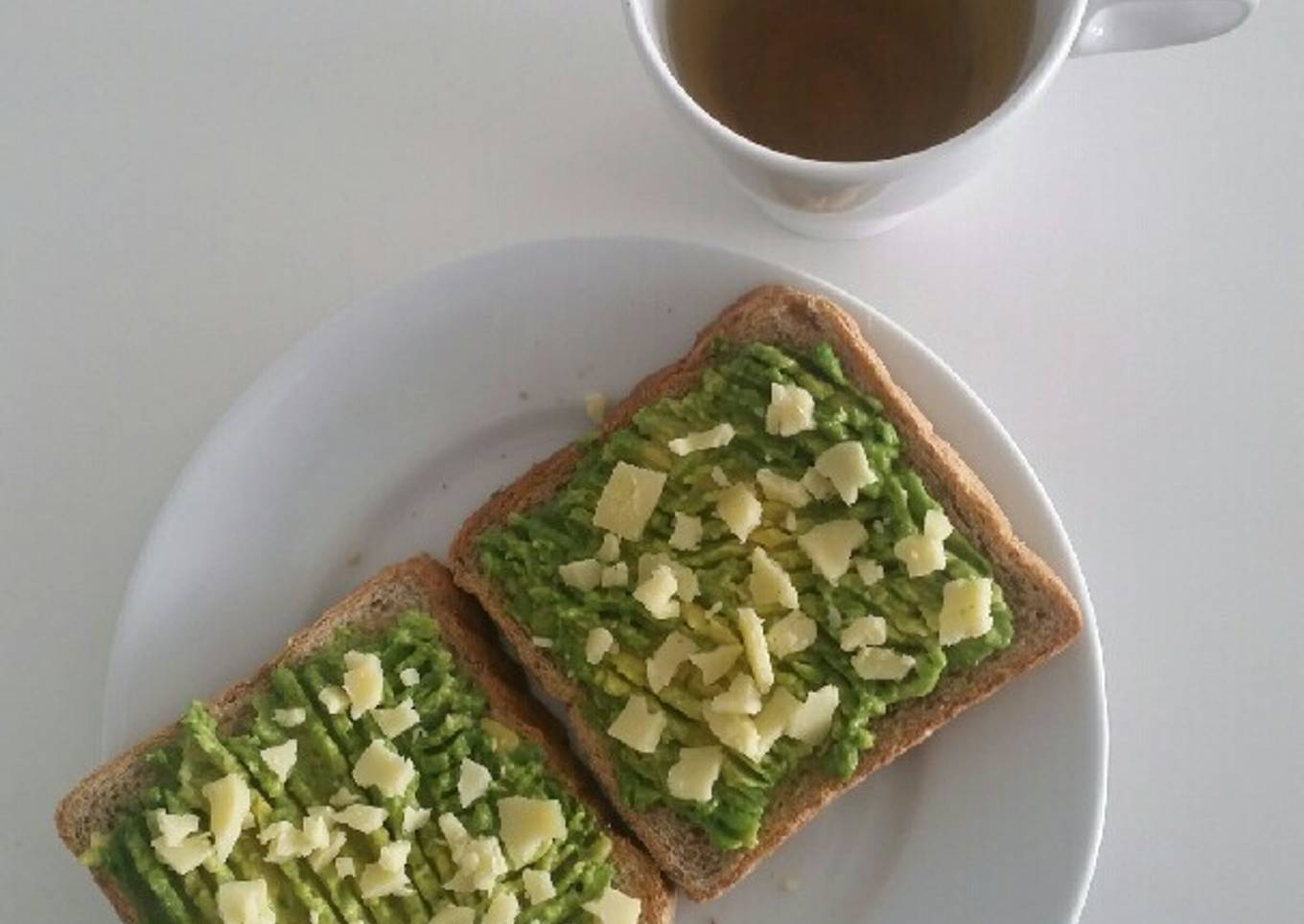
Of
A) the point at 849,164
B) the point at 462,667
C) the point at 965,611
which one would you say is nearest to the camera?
the point at 849,164

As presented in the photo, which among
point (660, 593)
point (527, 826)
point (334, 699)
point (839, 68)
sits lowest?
point (527, 826)

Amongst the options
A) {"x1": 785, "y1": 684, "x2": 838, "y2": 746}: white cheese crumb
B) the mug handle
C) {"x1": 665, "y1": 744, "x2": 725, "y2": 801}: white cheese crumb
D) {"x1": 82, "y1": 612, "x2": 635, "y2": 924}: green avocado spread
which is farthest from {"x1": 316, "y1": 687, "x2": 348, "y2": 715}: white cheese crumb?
the mug handle

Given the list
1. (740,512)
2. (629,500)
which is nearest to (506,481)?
(629,500)

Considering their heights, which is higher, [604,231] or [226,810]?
[604,231]

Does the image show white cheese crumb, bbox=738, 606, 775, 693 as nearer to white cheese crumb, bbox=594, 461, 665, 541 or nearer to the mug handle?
white cheese crumb, bbox=594, 461, 665, 541

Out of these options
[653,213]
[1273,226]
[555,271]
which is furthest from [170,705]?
[1273,226]

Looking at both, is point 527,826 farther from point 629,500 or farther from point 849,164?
point 849,164
